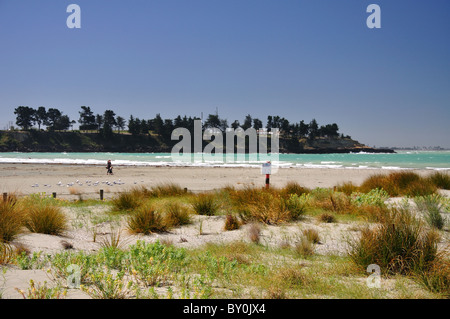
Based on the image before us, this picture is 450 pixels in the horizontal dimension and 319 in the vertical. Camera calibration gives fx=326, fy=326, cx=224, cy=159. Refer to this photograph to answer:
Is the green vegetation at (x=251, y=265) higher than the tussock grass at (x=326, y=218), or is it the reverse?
the green vegetation at (x=251, y=265)

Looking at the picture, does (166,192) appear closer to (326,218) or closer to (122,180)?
(326,218)

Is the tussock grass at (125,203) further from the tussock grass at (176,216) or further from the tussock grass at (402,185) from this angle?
the tussock grass at (402,185)

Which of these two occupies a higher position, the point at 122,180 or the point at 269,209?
the point at 269,209

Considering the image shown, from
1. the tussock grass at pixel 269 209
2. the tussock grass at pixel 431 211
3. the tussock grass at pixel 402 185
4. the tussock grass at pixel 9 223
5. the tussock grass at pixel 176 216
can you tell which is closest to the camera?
the tussock grass at pixel 9 223

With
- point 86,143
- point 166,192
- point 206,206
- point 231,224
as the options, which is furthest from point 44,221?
point 86,143

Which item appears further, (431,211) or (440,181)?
(440,181)

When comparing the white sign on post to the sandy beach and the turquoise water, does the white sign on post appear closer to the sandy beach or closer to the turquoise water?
the sandy beach

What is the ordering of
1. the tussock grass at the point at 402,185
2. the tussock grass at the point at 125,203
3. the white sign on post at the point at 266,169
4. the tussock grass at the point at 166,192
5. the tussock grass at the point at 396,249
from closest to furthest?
the tussock grass at the point at 396,249 → the tussock grass at the point at 125,203 → the white sign on post at the point at 266,169 → the tussock grass at the point at 402,185 → the tussock grass at the point at 166,192

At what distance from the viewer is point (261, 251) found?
6.61m

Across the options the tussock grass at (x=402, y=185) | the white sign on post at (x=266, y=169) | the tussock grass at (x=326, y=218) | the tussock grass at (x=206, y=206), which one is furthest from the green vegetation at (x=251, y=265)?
the tussock grass at (x=402, y=185)

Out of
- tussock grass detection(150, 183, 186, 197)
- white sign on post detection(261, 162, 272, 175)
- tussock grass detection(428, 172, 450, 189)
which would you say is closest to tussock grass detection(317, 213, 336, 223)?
white sign on post detection(261, 162, 272, 175)

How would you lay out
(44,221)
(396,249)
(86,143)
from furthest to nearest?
(86,143) < (44,221) < (396,249)

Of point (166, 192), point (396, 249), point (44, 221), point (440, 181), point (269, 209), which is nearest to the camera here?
point (396, 249)
